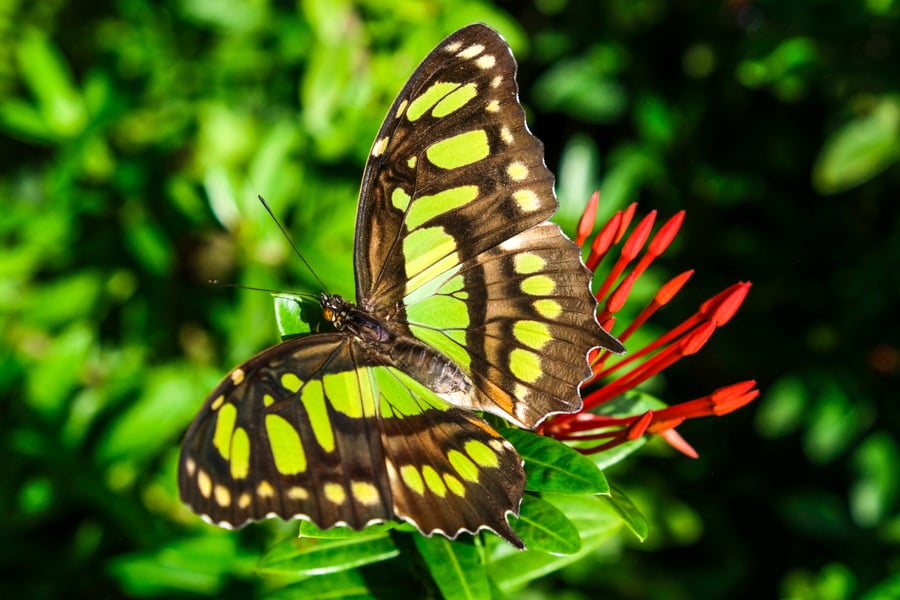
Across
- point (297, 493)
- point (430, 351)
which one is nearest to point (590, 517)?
point (430, 351)

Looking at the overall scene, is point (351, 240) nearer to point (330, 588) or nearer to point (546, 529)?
point (330, 588)

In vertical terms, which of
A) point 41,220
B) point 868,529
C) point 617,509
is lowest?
point 868,529

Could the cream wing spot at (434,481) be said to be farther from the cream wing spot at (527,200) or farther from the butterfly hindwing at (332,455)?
the cream wing spot at (527,200)

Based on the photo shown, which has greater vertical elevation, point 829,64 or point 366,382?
point 829,64

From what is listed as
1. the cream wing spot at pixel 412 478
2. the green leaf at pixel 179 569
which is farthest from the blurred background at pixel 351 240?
the cream wing spot at pixel 412 478

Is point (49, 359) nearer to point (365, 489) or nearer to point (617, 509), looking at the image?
point (365, 489)

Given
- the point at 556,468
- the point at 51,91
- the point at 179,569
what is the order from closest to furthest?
the point at 556,468 → the point at 179,569 → the point at 51,91

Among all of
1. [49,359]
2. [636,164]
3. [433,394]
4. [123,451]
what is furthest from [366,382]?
[636,164]
